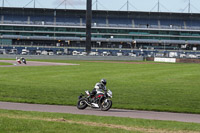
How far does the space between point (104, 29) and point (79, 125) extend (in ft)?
428

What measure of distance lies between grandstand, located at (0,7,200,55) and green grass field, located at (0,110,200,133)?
124697 millimetres

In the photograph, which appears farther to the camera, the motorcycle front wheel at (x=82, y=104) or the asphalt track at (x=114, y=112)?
the motorcycle front wheel at (x=82, y=104)

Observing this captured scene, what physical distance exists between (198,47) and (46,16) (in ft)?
179

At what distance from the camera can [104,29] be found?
467 feet

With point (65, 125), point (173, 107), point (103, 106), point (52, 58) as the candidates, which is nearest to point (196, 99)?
point (173, 107)

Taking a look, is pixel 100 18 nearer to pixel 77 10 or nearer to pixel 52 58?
pixel 77 10

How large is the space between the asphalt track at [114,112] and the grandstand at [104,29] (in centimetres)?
12056

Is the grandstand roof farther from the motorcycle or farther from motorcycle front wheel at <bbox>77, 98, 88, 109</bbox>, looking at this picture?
the motorcycle

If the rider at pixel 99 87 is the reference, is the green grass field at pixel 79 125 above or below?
below

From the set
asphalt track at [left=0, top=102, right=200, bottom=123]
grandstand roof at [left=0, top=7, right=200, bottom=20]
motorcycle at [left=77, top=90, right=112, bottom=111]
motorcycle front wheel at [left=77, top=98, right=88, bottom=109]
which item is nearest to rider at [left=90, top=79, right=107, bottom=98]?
motorcycle at [left=77, top=90, right=112, bottom=111]

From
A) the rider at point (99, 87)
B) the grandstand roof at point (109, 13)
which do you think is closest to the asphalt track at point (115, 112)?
the rider at point (99, 87)

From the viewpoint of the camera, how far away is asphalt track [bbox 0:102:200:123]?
1611 centimetres

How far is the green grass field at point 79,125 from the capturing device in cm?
1205

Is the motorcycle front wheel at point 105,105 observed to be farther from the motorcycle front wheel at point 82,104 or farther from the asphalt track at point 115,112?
the motorcycle front wheel at point 82,104
